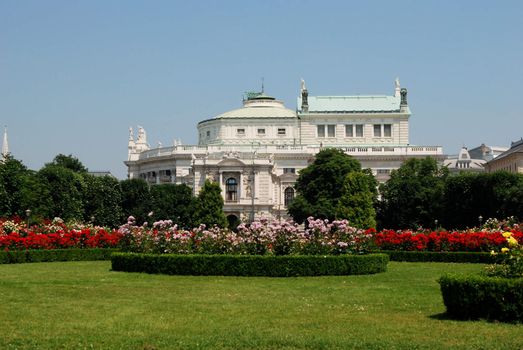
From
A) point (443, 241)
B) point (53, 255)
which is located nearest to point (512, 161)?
point (443, 241)

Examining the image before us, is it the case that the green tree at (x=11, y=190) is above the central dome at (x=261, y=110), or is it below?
below

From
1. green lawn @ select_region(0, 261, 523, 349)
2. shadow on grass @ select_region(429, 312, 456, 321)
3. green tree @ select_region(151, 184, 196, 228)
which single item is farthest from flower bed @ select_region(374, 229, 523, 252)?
green tree @ select_region(151, 184, 196, 228)

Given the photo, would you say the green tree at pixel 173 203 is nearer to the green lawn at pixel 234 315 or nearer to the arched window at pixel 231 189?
the arched window at pixel 231 189

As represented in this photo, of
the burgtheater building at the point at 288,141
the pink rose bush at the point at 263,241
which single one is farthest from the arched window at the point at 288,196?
the pink rose bush at the point at 263,241

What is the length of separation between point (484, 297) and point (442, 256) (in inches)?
902

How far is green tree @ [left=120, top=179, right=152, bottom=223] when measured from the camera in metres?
81.2

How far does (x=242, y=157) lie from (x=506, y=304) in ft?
261

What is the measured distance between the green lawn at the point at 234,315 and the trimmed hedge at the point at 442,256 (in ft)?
34.2

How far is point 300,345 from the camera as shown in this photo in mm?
15531

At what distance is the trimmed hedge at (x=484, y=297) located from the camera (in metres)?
17.5

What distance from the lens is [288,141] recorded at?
349ft

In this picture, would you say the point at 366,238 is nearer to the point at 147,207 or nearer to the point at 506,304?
the point at 506,304

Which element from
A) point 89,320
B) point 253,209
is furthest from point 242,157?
point 89,320

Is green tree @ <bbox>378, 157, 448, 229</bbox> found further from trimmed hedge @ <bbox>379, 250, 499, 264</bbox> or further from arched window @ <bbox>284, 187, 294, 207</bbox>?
trimmed hedge @ <bbox>379, 250, 499, 264</bbox>
